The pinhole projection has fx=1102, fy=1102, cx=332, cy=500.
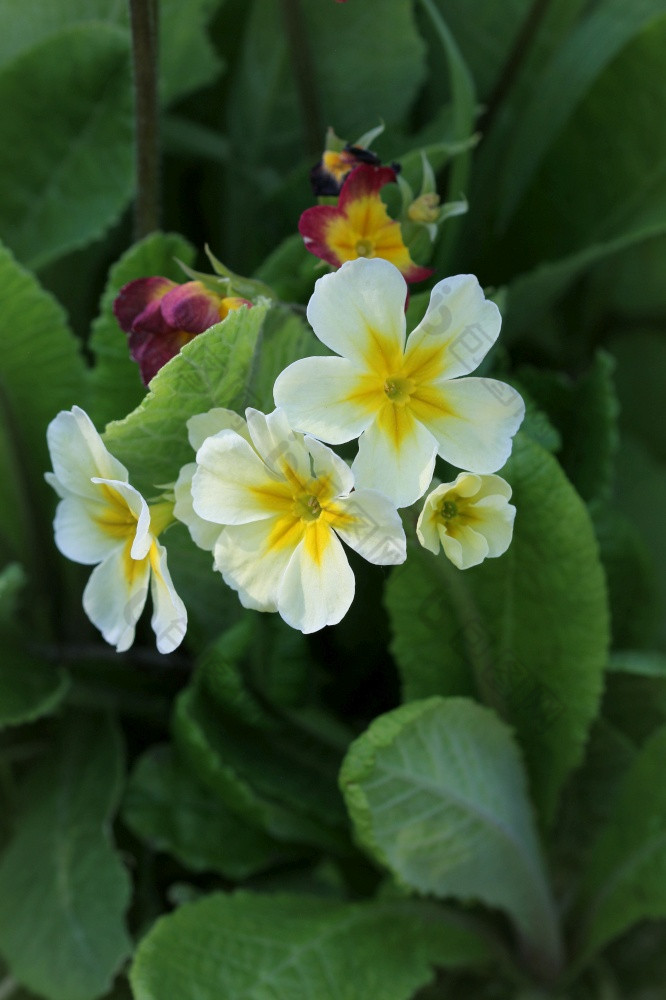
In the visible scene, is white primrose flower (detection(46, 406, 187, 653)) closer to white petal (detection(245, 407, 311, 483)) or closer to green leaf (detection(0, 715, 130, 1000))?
white petal (detection(245, 407, 311, 483))

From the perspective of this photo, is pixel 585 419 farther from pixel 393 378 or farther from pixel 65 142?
pixel 65 142

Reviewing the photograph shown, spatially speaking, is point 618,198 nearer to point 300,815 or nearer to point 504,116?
point 504,116

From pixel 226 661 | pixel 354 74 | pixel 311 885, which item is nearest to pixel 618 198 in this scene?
pixel 354 74

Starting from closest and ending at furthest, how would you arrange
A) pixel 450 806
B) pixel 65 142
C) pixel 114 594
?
pixel 114 594, pixel 450 806, pixel 65 142

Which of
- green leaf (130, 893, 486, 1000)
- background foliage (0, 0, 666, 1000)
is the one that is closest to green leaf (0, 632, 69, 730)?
background foliage (0, 0, 666, 1000)

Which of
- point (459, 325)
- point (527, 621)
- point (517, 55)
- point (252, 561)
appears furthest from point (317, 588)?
point (517, 55)

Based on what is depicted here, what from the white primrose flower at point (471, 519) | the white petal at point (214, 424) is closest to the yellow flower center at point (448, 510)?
the white primrose flower at point (471, 519)
